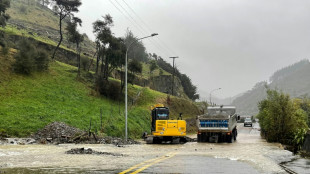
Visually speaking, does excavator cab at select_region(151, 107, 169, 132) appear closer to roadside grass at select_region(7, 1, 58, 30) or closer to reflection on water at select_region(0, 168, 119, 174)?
reflection on water at select_region(0, 168, 119, 174)

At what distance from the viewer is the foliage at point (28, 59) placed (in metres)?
47.2

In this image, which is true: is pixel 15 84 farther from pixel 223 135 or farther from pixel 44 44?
pixel 44 44

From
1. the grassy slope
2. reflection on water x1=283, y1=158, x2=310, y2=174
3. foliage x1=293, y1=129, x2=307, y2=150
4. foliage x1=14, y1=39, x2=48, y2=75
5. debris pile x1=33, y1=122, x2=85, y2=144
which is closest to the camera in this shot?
reflection on water x1=283, y1=158, x2=310, y2=174

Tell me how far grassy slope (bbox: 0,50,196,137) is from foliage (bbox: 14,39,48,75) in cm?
112

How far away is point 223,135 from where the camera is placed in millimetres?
31688

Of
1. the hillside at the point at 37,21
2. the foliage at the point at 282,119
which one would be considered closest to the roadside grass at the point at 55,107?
the foliage at the point at 282,119

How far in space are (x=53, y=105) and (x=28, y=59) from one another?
426 inches

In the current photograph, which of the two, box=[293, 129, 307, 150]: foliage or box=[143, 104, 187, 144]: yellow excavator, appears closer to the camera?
box=[143, 104, 187, 144]: yellow excavator

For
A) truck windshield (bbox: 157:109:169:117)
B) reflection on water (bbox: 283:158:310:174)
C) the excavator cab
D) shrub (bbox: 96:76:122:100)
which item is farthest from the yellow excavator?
shrub (bbox: 96:76:122:100)

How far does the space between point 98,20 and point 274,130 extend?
114 ft

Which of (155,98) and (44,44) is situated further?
(44,44)

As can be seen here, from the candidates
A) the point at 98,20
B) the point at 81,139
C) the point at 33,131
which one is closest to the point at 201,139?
the point at 81,139

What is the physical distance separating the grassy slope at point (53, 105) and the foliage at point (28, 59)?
1122 millimetres

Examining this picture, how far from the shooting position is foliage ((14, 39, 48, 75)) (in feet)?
155
